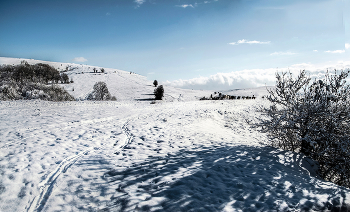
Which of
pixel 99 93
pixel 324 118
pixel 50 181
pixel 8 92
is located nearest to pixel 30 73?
pixel 8 92

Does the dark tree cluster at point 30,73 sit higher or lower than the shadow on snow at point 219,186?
higher

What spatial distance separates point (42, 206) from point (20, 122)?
888cm

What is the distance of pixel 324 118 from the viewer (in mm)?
7402

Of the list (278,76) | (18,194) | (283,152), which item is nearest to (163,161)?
(18,194)

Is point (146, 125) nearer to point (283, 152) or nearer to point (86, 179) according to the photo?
point (86, 179)

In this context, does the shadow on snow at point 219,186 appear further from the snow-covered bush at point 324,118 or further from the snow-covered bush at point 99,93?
the snow-covered bush at point 99,93

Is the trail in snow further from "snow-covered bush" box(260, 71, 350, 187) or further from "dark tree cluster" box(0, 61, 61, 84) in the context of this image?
"dark tree cluster" box(0, 61, 61, 84)

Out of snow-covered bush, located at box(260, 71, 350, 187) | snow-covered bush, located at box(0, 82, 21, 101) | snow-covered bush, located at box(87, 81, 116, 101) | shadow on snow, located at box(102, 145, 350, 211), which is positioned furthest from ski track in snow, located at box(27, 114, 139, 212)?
snow-covered bush, located at box(87, 81, 116, 101)

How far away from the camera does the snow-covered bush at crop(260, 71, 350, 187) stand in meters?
6.93

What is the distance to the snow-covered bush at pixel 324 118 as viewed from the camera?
22.7ft

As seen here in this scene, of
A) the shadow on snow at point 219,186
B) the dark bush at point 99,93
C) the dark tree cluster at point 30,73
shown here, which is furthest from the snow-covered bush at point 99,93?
the shadow on snow at point 219,186

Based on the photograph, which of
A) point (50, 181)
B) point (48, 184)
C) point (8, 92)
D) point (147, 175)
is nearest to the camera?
point (48, 184)

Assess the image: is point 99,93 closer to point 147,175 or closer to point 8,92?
point 8,92

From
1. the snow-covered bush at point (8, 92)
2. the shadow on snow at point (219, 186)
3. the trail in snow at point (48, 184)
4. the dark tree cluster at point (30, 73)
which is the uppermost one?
the dark tree cluster at point (30, 73)
